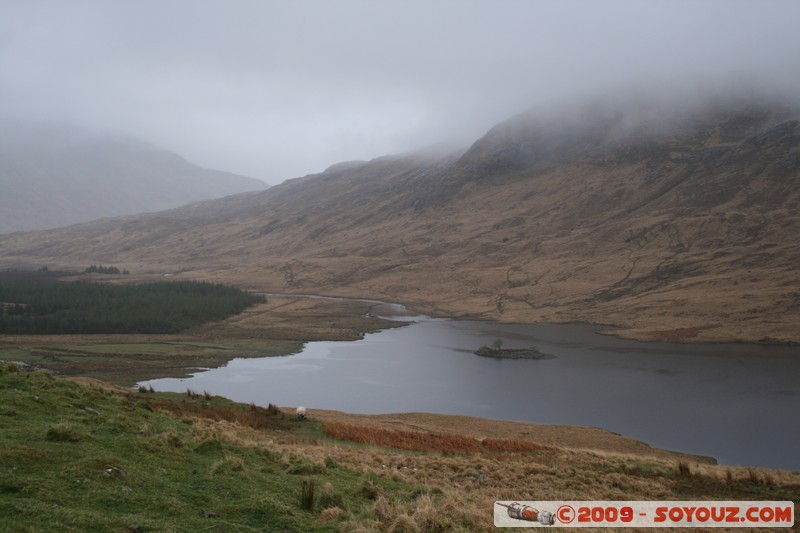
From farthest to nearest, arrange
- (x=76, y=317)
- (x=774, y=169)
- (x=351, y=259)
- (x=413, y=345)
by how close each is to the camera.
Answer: (x=351, y=259) < (x=774, y=169) < (x=76, y=317) < (x=413, y=345)

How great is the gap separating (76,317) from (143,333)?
461 inches

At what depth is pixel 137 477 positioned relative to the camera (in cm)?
1099

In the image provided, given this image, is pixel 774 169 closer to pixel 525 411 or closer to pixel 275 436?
pixel 525 411

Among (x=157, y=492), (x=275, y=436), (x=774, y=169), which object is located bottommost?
(x=275, y=436)

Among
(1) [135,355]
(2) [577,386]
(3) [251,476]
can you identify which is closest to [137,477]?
(3) [251,476]

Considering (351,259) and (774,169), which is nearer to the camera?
(774,169)

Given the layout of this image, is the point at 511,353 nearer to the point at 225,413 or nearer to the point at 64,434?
the point at 225,413

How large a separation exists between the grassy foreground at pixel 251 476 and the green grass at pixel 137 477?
0.03 m

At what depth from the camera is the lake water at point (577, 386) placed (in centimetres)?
4450

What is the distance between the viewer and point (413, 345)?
85.9m

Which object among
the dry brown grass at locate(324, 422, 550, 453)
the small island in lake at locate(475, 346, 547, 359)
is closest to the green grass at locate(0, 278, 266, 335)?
the small island in lake at locate(475, 346, 547, 359)

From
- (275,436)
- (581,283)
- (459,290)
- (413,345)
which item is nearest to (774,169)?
(581,283)

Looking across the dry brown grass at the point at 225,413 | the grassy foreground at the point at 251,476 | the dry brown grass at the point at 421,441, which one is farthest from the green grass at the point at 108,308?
the dry brown grass at the point at 421,441

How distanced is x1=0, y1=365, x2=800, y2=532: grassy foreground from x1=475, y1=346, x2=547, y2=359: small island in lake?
50.8 meters
